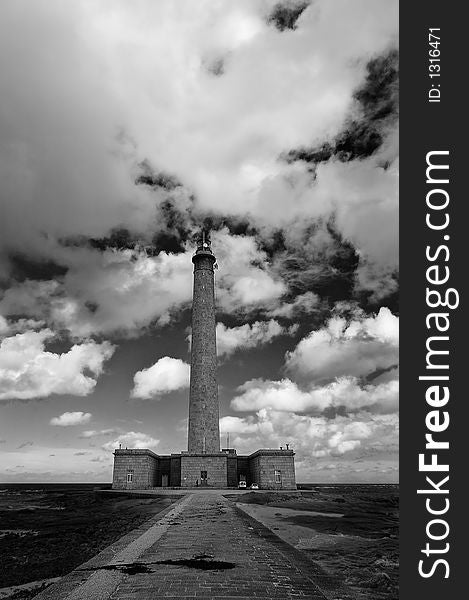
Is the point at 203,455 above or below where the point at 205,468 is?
above

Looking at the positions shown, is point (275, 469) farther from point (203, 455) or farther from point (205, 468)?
point (203, 455)

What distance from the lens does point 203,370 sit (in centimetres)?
5034

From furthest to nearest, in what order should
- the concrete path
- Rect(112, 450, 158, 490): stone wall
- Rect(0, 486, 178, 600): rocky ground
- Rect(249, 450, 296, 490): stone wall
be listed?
1. Rect(112, 450, 158, 490): stone wall
2. Rect(249, 450, 296, 490): stone wall
3. Rect(0, 486, 178, 600): rocky ground
4. the concrete path

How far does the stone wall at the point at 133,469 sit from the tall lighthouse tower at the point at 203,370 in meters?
4.65

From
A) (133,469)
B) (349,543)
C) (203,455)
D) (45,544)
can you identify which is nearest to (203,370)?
(203,455)

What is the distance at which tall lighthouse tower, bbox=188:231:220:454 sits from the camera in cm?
4866

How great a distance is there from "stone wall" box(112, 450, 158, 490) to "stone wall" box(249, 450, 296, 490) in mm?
10679

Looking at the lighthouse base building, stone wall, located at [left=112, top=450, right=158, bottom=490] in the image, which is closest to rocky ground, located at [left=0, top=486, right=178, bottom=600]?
stone wall, located at [left=112, top=450, right=158, bottom=490]

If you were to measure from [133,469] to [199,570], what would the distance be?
38493 mm

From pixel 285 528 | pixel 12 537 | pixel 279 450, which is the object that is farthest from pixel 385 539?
pixel 279 450

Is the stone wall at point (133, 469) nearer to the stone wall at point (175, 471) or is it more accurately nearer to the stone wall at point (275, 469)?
the stone wall at point (175, 471)

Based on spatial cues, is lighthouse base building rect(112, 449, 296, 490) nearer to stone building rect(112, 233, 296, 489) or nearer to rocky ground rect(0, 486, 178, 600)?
stone building rect(112, 233, 296, 489)

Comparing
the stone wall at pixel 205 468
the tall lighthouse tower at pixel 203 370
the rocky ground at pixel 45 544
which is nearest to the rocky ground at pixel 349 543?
the rocky ground at pixel 45 544

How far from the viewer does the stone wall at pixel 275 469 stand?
44.3m
